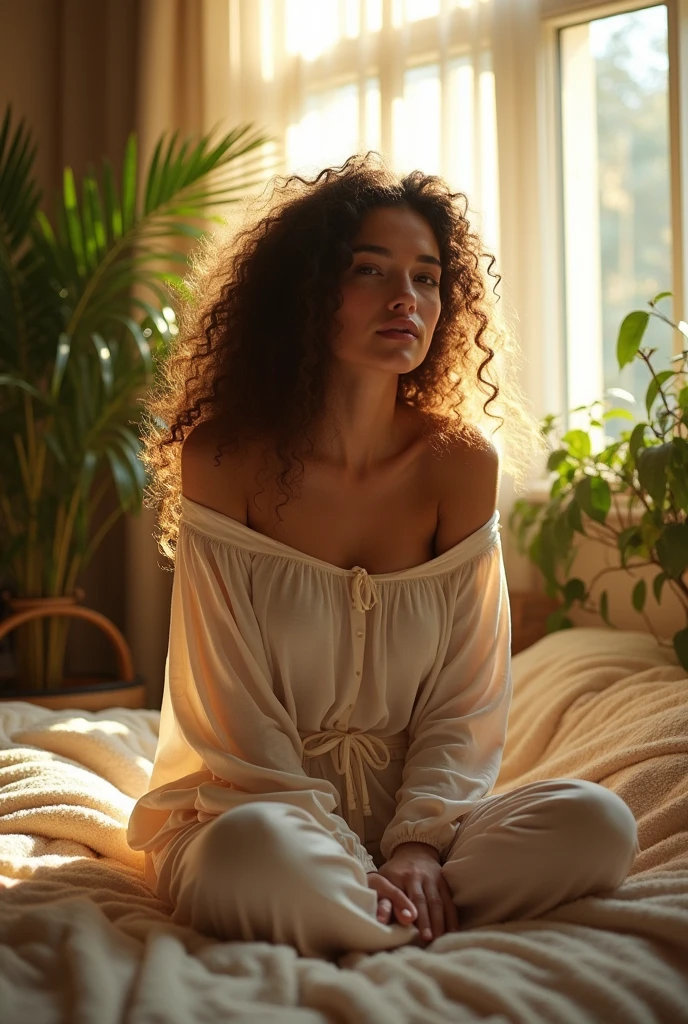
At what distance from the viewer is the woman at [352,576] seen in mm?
1460

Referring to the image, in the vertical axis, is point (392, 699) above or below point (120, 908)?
above

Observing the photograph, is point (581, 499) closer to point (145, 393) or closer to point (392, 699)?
point (392, 699)

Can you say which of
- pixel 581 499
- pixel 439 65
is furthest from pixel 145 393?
pixel 581 499

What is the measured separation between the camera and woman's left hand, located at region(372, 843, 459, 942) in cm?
141

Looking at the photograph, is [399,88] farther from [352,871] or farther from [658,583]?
[352,871]

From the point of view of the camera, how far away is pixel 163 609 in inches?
152

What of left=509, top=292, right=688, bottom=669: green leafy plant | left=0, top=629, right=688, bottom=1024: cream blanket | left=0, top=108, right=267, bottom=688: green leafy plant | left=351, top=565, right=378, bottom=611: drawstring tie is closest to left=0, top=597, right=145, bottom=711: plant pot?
left=0, top=108, right=267, bottom=688: green leafy plant

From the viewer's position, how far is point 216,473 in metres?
1.72

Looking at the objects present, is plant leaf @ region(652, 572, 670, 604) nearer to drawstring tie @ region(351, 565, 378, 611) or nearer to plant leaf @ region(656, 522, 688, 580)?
plant leaf @ region(656, 522, 688, 580)

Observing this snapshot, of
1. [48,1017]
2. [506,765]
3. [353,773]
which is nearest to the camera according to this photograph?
[48,1017]

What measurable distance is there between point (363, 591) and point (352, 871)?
18.0 inches

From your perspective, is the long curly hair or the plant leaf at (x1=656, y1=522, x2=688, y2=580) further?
the plant leaf at (x1=656, y1=522, x2=688, y2=580)

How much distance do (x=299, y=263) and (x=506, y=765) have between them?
103 cm

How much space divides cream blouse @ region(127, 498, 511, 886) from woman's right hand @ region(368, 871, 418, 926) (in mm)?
130
